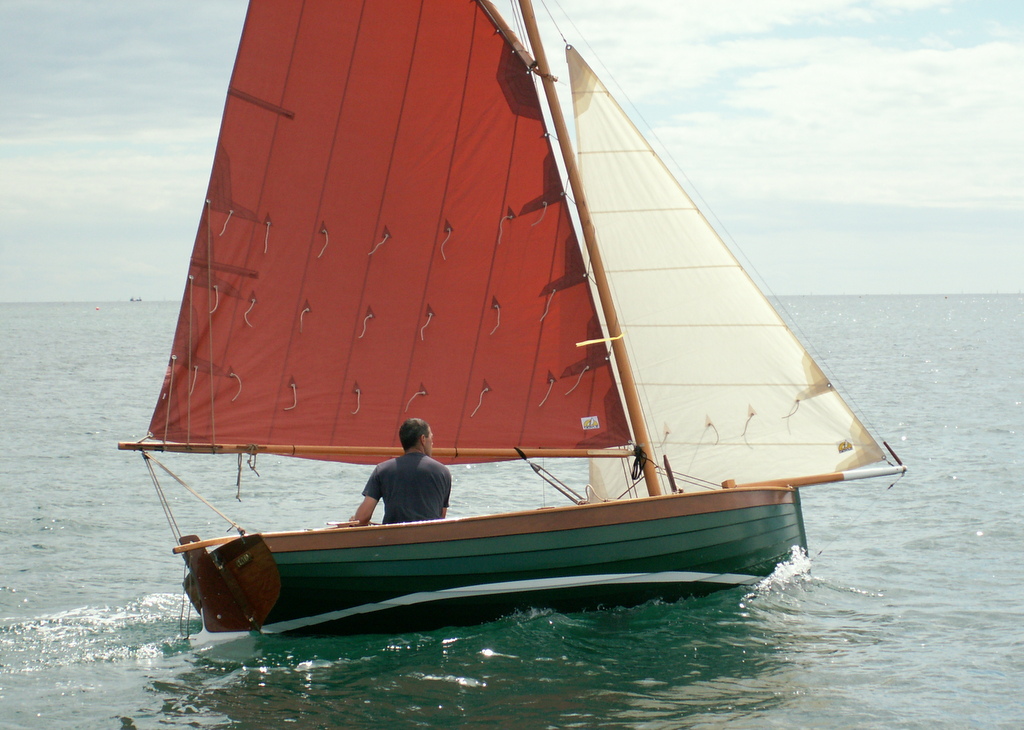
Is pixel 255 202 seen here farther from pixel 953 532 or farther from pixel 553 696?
pixel 953 532

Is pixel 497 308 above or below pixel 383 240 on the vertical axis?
below

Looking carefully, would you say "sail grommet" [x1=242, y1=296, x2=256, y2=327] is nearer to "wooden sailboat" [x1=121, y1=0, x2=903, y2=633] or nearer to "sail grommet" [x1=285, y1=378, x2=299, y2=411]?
"wooden sailboat" [x1=121, y1=0, x2=903, y2=633]

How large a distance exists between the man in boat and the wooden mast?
2301 mm

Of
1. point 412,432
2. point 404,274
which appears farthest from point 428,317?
point 412,432

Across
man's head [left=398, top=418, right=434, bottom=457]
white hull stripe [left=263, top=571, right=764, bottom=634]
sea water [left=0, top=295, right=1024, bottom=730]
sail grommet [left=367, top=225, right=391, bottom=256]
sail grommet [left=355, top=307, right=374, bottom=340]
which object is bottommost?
sea water [left=0, top=295, right=1024, bottom=730]

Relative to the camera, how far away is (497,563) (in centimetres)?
955

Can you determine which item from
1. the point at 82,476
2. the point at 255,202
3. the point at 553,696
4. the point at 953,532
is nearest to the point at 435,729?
the point at 553,696

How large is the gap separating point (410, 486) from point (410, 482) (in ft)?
0.12

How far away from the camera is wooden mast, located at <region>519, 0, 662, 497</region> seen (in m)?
10.6

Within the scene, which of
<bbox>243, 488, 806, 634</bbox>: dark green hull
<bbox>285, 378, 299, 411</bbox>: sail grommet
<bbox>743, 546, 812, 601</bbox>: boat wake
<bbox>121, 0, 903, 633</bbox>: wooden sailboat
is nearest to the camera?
<bbox>243, 488, 806, 634</bbox>: dark green hull

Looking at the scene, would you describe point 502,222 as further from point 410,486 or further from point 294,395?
point 410,486

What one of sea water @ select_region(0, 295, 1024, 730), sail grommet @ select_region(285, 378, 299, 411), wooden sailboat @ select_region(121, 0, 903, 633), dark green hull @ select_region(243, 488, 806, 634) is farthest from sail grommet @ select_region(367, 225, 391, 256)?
sea water @ select_region(0, 295, 1024, 730)

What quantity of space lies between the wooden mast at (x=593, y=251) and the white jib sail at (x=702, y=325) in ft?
2.78

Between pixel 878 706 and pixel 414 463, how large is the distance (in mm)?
4451
